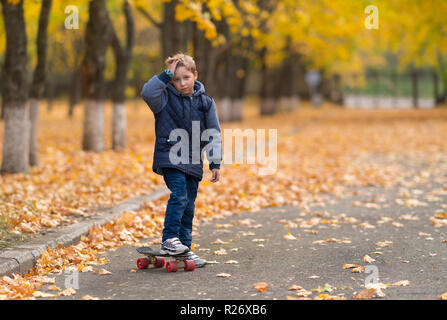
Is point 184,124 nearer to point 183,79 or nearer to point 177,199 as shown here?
point 183,79

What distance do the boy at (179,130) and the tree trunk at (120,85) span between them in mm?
10638

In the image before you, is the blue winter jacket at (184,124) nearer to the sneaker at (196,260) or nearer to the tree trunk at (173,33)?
the sneaker at (196,260)

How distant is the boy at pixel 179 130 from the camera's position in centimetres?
560

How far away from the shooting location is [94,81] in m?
15.2

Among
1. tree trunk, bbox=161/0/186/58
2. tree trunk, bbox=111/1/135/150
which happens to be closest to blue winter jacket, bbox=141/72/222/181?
tree trunk, bbox=161/0/186/58

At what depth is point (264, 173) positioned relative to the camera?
12.6m

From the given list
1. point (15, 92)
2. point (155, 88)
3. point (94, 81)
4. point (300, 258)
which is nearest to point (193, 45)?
point (94, 81)

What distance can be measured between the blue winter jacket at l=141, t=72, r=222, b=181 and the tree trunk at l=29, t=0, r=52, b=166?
25.2ft

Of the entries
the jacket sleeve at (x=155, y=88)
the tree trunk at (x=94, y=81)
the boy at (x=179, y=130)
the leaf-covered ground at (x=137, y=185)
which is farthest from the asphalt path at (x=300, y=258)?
the tree trunk at (x=94, y=81)

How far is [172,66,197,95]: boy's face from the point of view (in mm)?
5586

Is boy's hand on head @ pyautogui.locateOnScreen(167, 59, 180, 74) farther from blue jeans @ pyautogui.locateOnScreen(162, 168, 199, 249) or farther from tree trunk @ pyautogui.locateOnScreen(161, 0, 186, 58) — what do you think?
tree trunk @ pyautogui.locateOnScreen(161, 0, 186, 58)

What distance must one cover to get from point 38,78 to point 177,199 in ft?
26.2
